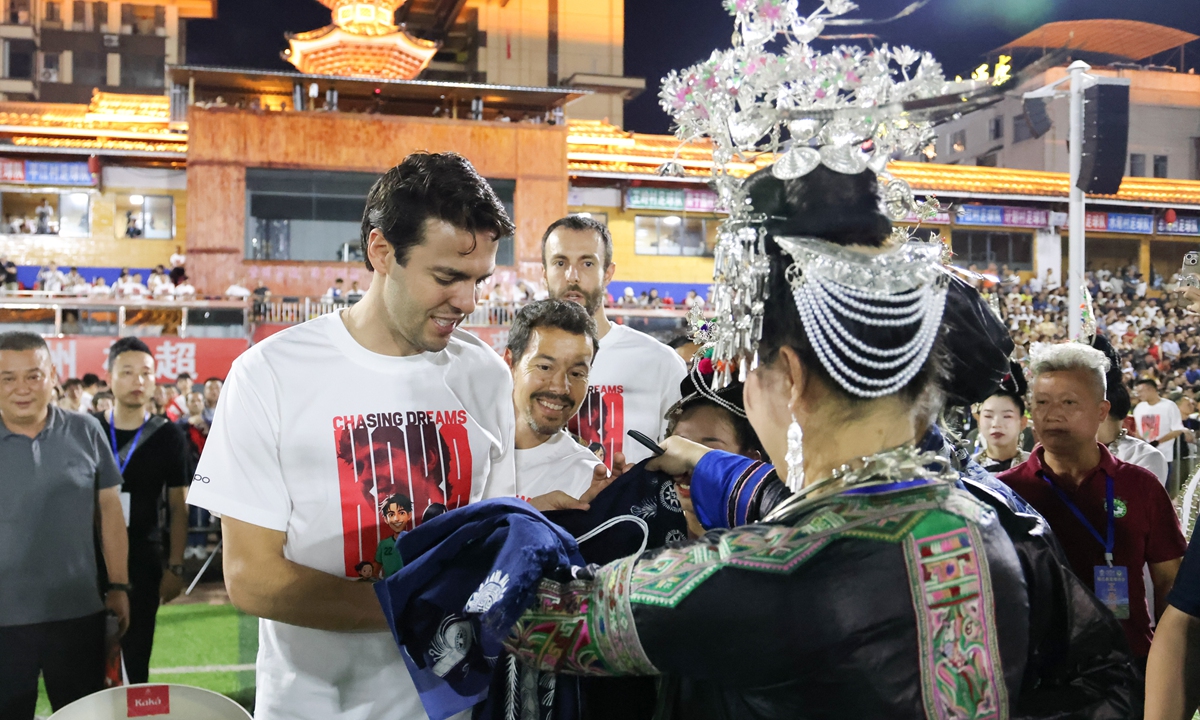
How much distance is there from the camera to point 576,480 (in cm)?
290

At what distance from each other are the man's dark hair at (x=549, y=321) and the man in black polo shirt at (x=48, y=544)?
2226 millimetres

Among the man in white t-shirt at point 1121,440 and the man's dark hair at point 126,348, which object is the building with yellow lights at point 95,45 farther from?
the man in white t-shirt at point 1121,440

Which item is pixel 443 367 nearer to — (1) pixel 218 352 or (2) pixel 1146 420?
(2) pixel 1146 420

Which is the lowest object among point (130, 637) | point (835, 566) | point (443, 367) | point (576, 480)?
point (130, 637)

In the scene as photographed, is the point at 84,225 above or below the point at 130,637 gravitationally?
above

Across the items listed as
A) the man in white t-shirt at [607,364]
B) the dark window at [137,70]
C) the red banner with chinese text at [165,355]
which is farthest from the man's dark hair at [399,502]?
the dark window at [137,70]

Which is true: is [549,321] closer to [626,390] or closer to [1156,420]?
[626,390]

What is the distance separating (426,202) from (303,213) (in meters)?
20.3

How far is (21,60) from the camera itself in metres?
33.6

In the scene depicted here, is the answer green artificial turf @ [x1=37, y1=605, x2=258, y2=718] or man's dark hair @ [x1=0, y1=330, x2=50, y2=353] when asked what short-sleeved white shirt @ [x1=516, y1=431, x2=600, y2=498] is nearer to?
man's dark hair @ [x1=0, y1=330, x2=50, y2=353]

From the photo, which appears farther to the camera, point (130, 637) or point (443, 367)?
point (130, 637)

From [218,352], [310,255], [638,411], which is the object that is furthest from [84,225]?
[638,411]

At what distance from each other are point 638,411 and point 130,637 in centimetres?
286

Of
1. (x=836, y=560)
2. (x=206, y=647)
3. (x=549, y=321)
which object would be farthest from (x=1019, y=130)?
(x=836, y=560)
